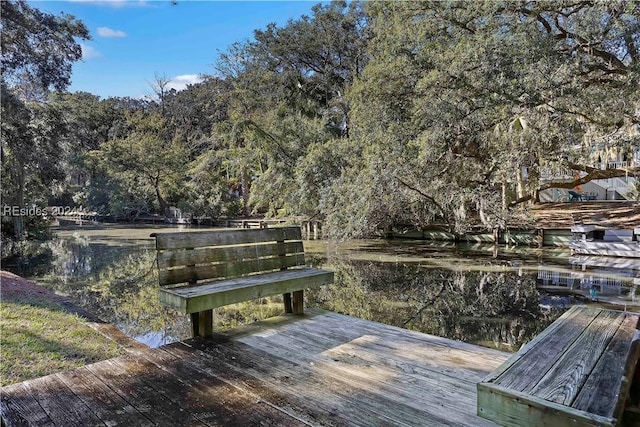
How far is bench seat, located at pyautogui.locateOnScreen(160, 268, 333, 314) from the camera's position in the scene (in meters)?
2.77

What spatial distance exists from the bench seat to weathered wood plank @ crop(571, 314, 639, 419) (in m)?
2.23

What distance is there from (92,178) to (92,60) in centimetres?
1802

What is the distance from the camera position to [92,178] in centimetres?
2845

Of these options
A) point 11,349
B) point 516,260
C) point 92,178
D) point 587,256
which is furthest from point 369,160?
point 92,178

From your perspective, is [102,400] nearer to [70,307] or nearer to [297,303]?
[297,303]

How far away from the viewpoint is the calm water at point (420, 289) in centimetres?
553

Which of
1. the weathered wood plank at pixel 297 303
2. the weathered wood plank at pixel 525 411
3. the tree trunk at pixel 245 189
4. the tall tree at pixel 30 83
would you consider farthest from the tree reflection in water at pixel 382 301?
the tree trunk at pixel 245 189

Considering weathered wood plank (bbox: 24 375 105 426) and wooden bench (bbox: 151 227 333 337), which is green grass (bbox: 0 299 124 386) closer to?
weathered wood plank (bbox: 24 375 105 426)

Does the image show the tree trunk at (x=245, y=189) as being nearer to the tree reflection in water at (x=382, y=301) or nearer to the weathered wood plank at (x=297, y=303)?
the tree reflection in water at (x=382, y=301)

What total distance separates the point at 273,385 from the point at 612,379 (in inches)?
64.5

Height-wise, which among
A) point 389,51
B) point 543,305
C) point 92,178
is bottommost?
point 543,305

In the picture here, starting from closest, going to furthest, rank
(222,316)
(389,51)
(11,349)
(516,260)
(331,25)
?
(11,349) < (222,316) < (516,260) < (389,51) < (331,25)

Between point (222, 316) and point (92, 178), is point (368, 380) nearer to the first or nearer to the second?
point (222, 316)

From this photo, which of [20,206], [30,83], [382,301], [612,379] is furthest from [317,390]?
[20,206]
